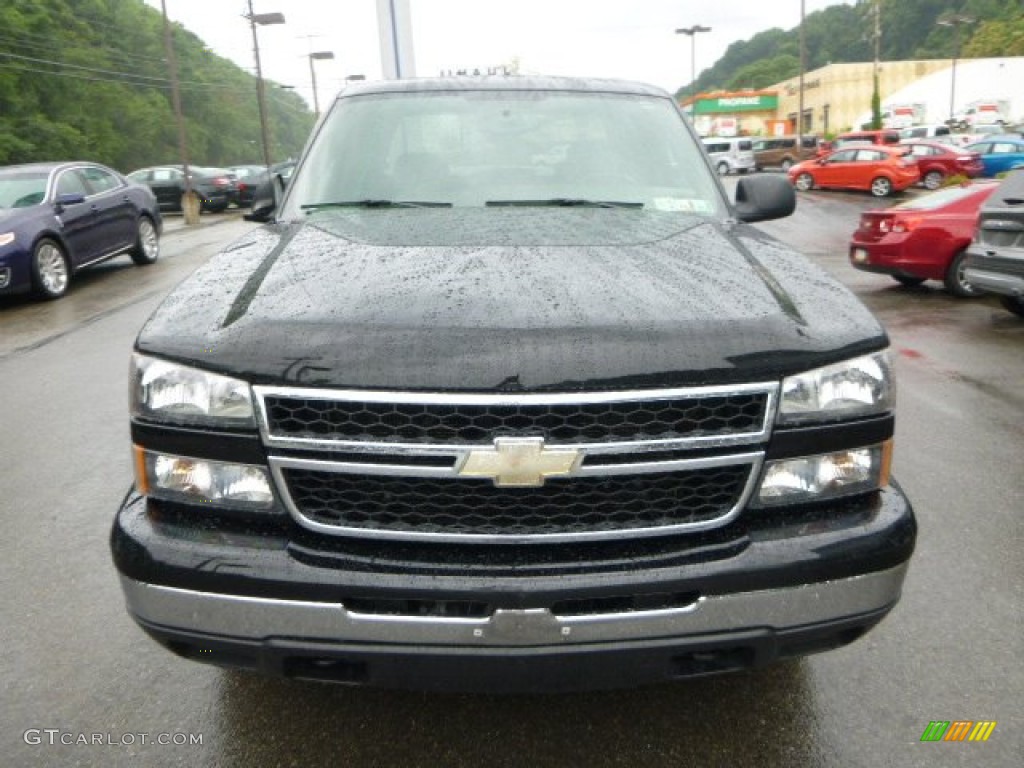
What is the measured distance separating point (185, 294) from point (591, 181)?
1.68m

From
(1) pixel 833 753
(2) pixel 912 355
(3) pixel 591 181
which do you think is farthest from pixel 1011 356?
(1) pixel 833 753

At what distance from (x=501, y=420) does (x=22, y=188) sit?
11541 millimetres

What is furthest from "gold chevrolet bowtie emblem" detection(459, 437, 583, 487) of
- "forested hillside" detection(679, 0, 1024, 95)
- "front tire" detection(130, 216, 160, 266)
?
"forested hillside" detection(679, 0, 1024, 95)

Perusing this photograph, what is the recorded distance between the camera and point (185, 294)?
2438mm

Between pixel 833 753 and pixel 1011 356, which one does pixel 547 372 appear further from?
pixel 1011 356

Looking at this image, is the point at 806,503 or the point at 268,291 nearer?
the point at 806,503

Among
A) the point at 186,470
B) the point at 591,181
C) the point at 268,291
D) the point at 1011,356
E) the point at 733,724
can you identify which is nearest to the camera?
the point at 186,470

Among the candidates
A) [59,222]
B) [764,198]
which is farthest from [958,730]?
[59,222]

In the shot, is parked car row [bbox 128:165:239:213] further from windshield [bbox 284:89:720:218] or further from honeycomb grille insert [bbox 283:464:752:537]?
honeycomb grille insert [bbox 283:464:752:537]

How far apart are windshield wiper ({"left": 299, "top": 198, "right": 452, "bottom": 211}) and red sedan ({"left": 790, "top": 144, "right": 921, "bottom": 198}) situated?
974 inches

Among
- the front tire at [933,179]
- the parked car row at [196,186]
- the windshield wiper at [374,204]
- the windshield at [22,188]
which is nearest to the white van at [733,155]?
the front tire at [933,179]

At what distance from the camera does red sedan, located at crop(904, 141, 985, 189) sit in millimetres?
26766

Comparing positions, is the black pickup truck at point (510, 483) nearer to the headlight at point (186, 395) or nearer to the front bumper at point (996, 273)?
the headlight at point (186, 395)

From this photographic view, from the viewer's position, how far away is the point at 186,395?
6.84 feet
